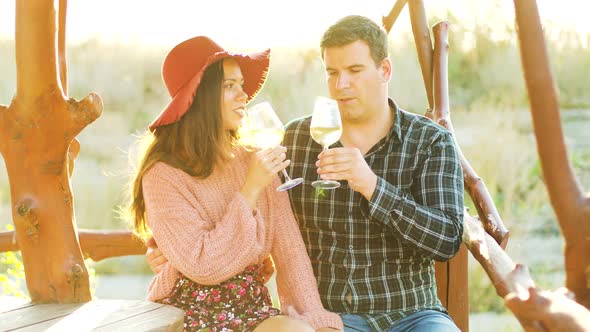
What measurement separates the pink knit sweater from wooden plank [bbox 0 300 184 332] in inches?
9.2

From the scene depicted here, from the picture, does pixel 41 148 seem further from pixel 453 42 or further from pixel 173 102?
pixel 453 42

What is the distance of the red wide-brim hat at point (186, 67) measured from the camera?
2.64 meters

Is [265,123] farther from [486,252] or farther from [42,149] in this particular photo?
[486,252]

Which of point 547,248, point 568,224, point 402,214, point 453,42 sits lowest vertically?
point 547,248

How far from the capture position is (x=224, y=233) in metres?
2.44

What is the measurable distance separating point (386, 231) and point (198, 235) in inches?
28.8

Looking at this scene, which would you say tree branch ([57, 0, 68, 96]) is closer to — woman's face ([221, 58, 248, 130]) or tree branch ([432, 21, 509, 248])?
woman's face ([221, 58, 248, 130])

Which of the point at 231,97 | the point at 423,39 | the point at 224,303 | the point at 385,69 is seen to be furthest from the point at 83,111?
the point at 423,39

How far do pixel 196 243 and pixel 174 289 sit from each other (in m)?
0.25

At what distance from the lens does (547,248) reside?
32.7 feet

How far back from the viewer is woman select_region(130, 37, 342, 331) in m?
2.44

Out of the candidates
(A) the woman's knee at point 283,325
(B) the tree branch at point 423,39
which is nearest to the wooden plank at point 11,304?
(A) the woman's knee at point 283,325

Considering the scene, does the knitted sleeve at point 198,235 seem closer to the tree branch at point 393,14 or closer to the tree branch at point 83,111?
the tree branch at point 83,111

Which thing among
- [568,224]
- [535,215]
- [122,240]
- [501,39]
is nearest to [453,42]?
[501,39]
